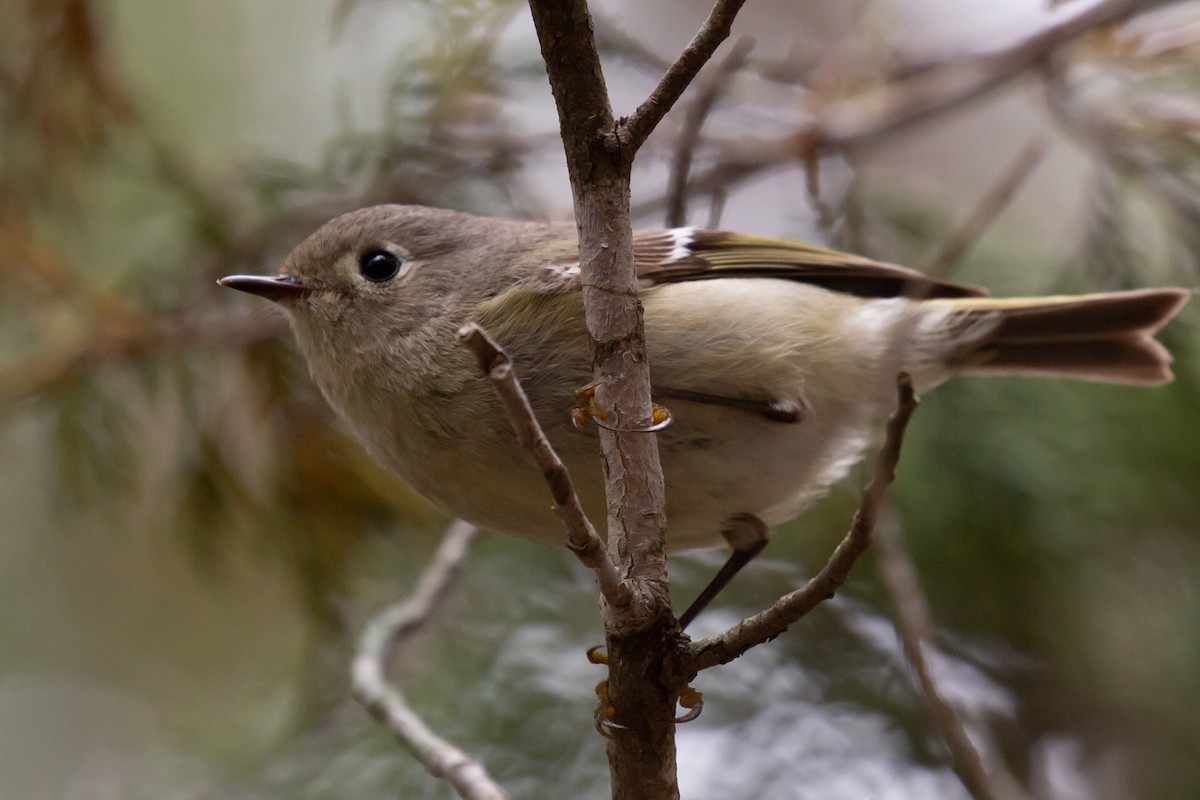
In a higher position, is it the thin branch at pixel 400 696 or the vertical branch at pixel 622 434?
the vertical branch at pixel 622 434

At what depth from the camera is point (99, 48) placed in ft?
7.78

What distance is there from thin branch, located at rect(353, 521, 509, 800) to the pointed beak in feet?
1.83

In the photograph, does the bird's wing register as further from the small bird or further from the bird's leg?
the bird's leg

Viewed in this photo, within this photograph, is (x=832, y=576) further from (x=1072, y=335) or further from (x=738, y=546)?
(x=1072, y=335)

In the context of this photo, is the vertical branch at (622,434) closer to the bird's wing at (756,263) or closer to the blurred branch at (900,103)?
the bird's wing at (756,263)

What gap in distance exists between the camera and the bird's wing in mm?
1989

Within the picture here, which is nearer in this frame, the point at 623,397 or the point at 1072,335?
the point at 623,397

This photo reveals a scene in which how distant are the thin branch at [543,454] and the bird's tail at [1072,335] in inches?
49.6

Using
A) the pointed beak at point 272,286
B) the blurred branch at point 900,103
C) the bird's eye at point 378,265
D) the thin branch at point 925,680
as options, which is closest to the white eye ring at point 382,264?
the bird's eye at point 378,265

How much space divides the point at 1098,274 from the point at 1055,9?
561mm

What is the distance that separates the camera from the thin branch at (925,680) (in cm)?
132

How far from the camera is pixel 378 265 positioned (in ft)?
6.47

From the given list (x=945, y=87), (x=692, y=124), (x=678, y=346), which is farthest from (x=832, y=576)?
(x=945, y=87)

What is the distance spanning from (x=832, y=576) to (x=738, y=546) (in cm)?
95
